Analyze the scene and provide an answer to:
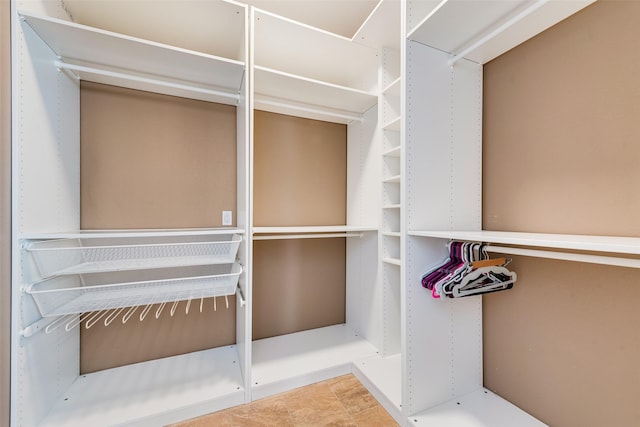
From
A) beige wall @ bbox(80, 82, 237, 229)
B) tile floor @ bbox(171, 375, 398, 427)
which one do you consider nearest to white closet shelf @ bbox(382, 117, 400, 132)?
beige wall @ bbox(80, 82, 237, 229)

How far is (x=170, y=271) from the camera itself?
70.9 inches

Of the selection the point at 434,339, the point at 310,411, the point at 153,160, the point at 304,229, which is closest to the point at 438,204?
the point at 434,339

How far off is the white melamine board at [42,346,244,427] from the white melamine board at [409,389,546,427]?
1.01m

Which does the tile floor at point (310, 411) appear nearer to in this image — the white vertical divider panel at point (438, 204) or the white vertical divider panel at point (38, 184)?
the white vertical divider panel at point (438, 204)

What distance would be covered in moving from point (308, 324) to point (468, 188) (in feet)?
5.32

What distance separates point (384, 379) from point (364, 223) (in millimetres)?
1057

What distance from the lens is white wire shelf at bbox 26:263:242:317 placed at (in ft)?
4.22

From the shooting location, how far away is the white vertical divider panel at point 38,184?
3.67 ft

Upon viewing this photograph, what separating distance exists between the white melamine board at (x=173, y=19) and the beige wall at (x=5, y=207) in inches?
16.5

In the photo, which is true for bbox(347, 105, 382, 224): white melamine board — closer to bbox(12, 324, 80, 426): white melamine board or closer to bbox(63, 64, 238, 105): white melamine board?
bbox(63, 64, 238, 105): white melamine board

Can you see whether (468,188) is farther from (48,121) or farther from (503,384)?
Answer: (48,121)

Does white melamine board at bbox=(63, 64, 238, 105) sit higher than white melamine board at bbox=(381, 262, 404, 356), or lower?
higher

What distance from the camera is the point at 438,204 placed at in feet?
4.51

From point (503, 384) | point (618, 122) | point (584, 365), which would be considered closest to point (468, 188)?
point (618, 122)
